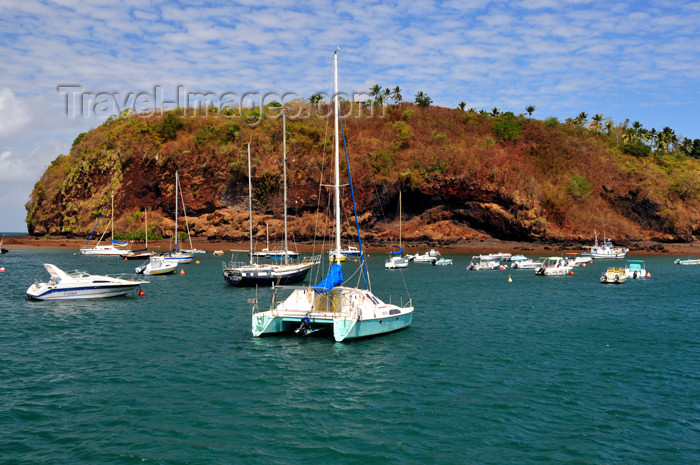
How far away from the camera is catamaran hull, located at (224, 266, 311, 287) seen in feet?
175

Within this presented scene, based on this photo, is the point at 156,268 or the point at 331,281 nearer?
the point at 331,281

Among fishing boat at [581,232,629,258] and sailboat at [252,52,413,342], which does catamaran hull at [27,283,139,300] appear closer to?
sailboat at [252,52,413,342]

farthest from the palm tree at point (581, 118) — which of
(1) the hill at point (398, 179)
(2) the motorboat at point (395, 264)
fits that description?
(2) the motorboat at point (395, 264)

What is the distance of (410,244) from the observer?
371 feet

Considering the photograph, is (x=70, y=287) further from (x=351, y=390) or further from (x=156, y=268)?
(x=351, y=390)

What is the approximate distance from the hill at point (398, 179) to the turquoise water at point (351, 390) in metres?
77.9

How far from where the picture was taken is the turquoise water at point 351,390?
15.8 metres

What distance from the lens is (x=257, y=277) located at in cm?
5331

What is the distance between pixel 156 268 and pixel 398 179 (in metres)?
62.6

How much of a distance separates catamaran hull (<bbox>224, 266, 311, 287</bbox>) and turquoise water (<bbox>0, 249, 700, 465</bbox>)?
47.0ft

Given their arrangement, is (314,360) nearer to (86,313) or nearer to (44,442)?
(44,442)

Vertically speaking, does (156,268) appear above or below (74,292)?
above

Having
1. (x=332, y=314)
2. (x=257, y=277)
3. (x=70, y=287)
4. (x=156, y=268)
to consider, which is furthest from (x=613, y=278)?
(x=70, y=287)

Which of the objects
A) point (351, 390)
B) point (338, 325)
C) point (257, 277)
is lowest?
point (351, 390)
